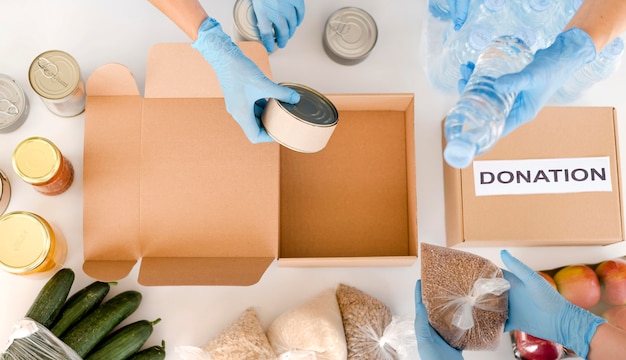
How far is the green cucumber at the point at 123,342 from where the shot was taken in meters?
1.05

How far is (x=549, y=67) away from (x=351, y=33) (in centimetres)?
48

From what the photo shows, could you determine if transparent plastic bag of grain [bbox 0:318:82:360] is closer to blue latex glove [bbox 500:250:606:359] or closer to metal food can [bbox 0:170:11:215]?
metal food can [bbox 0:170:11:215]

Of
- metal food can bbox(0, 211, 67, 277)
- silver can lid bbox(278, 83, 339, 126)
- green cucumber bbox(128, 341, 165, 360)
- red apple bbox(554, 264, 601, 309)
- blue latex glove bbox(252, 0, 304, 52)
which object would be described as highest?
blue latex glove bbox(252, 0, 304, 52)

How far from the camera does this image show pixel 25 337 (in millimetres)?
976

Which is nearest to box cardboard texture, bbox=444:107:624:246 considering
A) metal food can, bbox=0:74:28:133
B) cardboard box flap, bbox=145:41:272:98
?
cardboard box flap, bbox=145:41:272:98

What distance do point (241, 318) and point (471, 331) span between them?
1.58 ft

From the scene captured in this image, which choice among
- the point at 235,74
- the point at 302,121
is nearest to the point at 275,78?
the point at 235,74

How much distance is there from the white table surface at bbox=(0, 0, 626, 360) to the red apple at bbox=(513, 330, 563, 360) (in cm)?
6

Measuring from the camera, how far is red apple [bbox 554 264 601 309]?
1063 mm

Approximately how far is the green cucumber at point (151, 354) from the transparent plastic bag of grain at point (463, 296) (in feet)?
1.90

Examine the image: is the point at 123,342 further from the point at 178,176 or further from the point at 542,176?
the point at 542,176

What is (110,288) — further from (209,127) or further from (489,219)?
(489,219)

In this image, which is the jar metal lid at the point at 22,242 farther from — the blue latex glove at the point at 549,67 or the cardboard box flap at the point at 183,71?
the blue latex glove at the point at 549,67

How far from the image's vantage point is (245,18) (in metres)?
1.10
